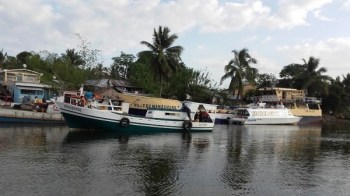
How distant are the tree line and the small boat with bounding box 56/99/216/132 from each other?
77.7 ft

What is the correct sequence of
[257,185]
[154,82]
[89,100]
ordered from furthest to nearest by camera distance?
[154,82]
[89,100]
[257,185]

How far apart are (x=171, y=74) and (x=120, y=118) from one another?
3069 centimetres

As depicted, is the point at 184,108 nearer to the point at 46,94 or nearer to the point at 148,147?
the point at 148,147

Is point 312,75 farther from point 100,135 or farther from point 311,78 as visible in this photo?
point 100,135

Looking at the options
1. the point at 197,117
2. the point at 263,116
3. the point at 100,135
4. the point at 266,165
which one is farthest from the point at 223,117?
the point at 266,165

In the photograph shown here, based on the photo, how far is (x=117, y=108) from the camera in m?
40.1

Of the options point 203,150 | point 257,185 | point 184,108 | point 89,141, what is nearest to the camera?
point 257,185

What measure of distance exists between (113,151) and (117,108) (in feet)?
48.0

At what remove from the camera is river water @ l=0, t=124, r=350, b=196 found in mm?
16094

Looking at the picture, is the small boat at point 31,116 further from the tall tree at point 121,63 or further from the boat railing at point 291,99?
the tall tree at point 121,63

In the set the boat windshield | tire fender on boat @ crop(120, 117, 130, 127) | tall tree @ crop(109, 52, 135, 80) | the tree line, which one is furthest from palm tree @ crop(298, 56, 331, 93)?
tire fender on boat @ crop(120, 117, 130, 127)

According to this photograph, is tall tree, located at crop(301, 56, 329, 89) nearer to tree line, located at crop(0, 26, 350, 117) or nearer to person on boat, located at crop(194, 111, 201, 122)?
tree line, located at crop(0, 26, 350, 117)

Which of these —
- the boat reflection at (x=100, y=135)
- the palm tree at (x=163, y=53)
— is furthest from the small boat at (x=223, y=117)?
the boat reflection at (x=100, y=135)

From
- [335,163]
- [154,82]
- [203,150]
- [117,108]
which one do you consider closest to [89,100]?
[117,108]
